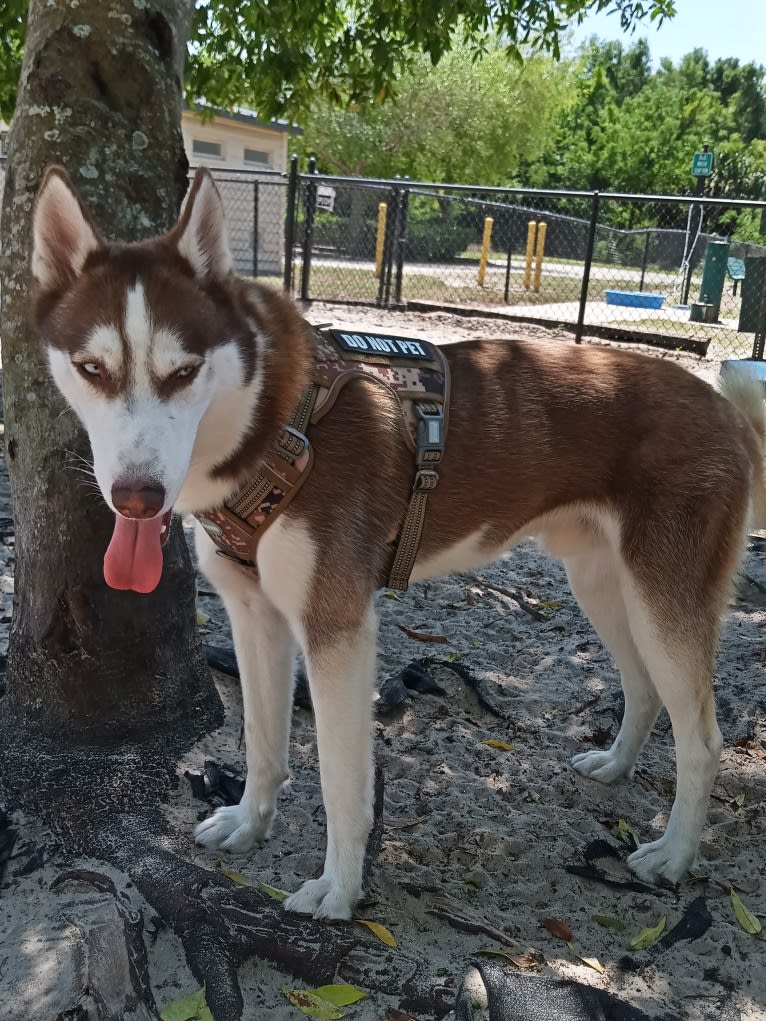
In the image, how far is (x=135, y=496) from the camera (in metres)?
1.91

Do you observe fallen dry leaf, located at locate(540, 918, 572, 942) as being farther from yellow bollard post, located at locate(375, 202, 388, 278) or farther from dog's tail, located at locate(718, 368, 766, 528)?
yellow bollard post, located at locate(375, 202, 388, 278)

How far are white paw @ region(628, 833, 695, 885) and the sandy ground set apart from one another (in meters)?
0.06

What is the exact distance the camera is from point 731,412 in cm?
292

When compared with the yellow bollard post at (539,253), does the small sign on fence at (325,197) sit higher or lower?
higher

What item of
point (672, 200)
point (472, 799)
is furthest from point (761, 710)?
point (672, 200)

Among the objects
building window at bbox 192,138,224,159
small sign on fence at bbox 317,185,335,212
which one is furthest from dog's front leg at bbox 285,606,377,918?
building window at bbox 192,138,224,159

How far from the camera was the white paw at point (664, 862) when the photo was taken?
2.84m

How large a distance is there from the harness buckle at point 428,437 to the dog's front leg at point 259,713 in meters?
0.66

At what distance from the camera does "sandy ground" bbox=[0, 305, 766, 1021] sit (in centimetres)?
236

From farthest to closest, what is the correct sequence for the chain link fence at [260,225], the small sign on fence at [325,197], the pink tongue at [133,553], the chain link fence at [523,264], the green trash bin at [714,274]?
the chain link fence at [260,225]
the green trash bin at [714,274]
the small sign on fence at [325,197]
the chain link fence at [523,264]
the pink tongue at [133,553]

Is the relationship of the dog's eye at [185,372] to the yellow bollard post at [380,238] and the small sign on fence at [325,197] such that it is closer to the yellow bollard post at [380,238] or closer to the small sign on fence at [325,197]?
the small sign on fence at [325,197]

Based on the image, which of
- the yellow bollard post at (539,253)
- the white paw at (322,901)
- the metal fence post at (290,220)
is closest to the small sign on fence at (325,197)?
the metal fence post at (290,220)

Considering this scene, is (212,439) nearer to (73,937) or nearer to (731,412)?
(73,937)

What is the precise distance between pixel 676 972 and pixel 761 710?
5.44 ft
